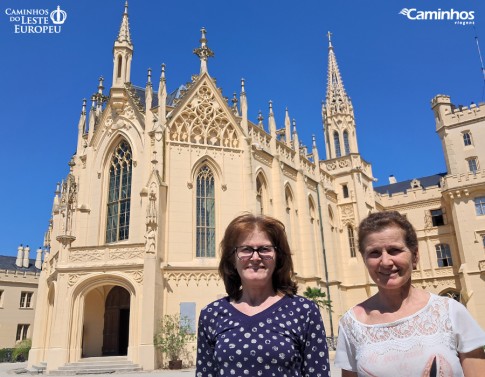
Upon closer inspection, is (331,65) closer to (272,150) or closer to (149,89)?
(272,150)

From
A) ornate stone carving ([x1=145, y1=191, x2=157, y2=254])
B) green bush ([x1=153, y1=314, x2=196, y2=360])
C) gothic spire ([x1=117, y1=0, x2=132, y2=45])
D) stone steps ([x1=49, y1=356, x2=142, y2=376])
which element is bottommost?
stone steps ([x1=49, y1=356, x2=142, y2=376])

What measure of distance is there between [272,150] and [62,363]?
17.5 metres

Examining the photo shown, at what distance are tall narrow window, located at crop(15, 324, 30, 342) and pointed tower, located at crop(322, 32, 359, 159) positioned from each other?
114 feet

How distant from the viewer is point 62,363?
59.8 ft

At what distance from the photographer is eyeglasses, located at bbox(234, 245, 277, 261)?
2939 mm

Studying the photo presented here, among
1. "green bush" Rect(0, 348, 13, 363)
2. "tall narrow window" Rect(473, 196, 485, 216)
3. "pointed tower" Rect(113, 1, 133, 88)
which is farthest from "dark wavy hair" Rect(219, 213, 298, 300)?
"green bush" Rect(0, 348, 13, 363)

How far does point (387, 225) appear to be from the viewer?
273 centimetres

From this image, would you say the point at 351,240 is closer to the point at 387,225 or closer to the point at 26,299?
the point at 387,225

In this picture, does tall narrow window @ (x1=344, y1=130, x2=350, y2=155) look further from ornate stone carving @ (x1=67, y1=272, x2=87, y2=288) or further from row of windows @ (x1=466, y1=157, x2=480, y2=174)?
ornate stone carving @ (x1=67, y1=272, x2=87, y2=288)

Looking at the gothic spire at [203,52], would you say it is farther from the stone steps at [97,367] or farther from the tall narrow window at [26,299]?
the tall narrow window at [26,299]

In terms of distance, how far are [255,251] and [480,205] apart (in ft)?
119

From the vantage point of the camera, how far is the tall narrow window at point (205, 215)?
22.3 metres

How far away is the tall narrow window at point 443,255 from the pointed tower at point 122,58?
3001 centimetres

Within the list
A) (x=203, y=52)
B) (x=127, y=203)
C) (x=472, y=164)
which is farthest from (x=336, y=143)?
(x=127, y=203)
